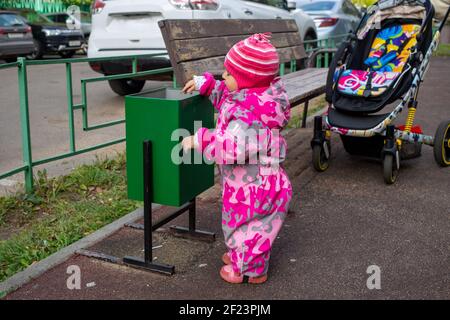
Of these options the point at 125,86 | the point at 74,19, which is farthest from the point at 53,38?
the point at 125,86

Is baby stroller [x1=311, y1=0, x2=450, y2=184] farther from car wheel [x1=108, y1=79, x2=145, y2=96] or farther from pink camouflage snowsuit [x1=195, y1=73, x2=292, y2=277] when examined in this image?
car wheel [x1=108, y1=79, x2=145, y2=96]

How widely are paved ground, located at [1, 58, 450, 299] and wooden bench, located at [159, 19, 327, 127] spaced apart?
1035 millimetres

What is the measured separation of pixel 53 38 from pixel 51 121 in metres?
12.7

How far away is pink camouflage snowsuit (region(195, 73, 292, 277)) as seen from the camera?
9.94 ft

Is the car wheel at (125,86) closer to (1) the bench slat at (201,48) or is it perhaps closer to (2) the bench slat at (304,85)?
(2) the bench slat at (304,85)

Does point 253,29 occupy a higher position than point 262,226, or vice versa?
point 253,29

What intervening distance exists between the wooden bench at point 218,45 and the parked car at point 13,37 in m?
12.0

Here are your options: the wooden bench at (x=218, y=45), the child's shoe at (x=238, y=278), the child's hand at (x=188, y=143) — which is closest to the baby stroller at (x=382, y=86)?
the wooden bench at (x=218, y=45)

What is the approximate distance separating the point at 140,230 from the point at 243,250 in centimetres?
111

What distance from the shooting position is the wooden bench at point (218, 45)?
15.5 feet

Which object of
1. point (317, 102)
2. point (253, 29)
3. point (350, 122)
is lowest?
point (317, 102)
